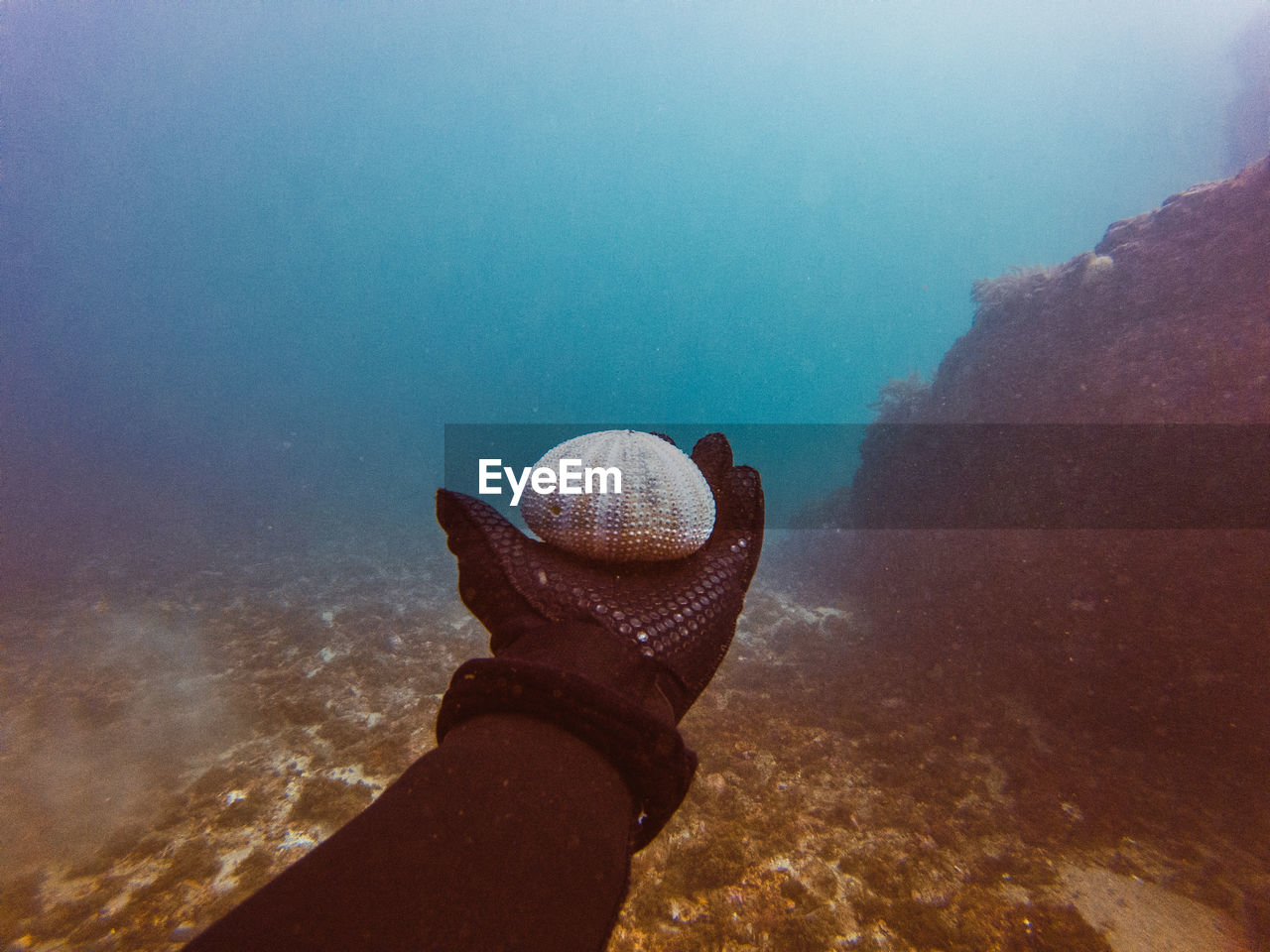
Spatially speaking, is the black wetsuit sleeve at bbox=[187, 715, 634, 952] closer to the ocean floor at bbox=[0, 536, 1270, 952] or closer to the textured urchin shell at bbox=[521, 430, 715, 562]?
the textured urchin shell at bbox=[521, 430, 715, 562]

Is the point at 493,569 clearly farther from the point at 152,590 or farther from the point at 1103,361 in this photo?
the point at 152,590

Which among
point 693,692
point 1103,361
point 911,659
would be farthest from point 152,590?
point 1103,361

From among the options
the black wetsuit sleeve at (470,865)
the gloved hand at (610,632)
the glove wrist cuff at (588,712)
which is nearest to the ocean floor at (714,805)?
the gloved hand at (610,632)

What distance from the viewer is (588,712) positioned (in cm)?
127

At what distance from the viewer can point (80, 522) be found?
52.4 feet

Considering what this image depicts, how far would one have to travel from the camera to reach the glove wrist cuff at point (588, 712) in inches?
50.0

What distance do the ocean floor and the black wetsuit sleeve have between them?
3.51 meters

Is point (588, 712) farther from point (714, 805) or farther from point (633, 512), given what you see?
point (714, 805)

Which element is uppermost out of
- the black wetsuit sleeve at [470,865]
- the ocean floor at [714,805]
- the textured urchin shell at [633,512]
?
the textured urchin shell at [633,512]

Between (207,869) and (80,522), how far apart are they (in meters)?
19.9

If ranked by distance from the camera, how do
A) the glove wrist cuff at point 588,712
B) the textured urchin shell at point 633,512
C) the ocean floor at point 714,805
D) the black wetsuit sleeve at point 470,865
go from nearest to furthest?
the black wetsuit sleeve at point 470,865, the glove wrist cuff at point 588,712, the textured urchin shell at point 633,512, the ocean floor at point 714,805

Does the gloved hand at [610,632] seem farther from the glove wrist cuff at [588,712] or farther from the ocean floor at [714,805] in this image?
the ocean floor at [714,805]

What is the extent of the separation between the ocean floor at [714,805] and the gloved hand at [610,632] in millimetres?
3088

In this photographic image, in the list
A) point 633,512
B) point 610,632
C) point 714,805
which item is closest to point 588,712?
point 610,632
